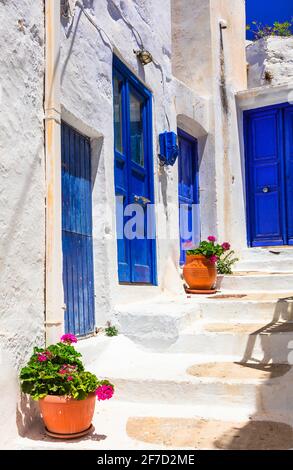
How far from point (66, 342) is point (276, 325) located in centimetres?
206

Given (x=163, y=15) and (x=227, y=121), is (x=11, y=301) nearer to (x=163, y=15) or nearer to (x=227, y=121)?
(x=163, y=15)

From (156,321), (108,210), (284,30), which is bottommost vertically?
(156,321)

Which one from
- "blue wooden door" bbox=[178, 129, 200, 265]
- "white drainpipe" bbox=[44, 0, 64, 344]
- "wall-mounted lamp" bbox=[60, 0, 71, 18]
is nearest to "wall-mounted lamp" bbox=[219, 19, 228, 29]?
"blue wooden door" bbox=[178, 129, 200, 265]

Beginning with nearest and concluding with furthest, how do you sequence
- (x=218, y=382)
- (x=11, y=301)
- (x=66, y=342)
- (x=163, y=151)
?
(x=11, y=301), (x=66, y=342), (x=218, y=382), (x=163, y=151)

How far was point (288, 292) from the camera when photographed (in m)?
5.78

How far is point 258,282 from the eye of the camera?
250 inches

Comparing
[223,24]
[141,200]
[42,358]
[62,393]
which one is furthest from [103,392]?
[223,24]

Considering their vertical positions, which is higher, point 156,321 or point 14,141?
point 14,141

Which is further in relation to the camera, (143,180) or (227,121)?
(227,121)

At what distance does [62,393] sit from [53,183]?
1.43 m

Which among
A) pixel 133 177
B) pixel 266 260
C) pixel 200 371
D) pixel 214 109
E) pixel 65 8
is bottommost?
pixel 200 371

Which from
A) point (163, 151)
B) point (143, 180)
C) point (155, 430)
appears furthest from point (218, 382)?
point (163, 151)

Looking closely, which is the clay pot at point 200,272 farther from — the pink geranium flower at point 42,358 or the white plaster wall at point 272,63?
the white plaster wall at point 272,63

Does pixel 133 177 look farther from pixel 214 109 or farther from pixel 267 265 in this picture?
pixel 214 109
